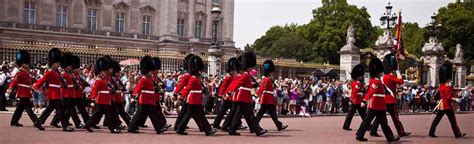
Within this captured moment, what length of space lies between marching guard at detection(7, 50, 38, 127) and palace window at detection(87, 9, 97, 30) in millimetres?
30161

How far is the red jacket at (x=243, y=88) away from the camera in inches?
548

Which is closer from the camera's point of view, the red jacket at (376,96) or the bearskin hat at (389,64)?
the red jacket at (376,96)

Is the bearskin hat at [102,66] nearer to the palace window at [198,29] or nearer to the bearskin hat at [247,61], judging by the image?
the bearskin hat at [247,61]

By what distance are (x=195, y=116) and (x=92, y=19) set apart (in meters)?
32.6

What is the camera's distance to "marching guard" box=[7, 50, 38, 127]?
559 inches

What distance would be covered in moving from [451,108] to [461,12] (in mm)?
47949

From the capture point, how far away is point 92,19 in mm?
44438

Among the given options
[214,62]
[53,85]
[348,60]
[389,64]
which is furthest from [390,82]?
[348,60]

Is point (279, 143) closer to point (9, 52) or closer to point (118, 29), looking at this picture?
point (9, 52)

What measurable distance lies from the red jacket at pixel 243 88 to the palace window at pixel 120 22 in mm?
32863

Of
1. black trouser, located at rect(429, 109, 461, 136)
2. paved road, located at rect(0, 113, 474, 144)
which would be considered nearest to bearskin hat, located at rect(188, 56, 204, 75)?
paved road, located at rect(0, 113, 474, 144)

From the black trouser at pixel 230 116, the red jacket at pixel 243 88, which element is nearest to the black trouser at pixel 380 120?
the red jacket at pixel 243 88

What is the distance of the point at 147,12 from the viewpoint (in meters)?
47.1

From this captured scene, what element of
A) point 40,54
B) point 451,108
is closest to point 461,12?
point 40,54
